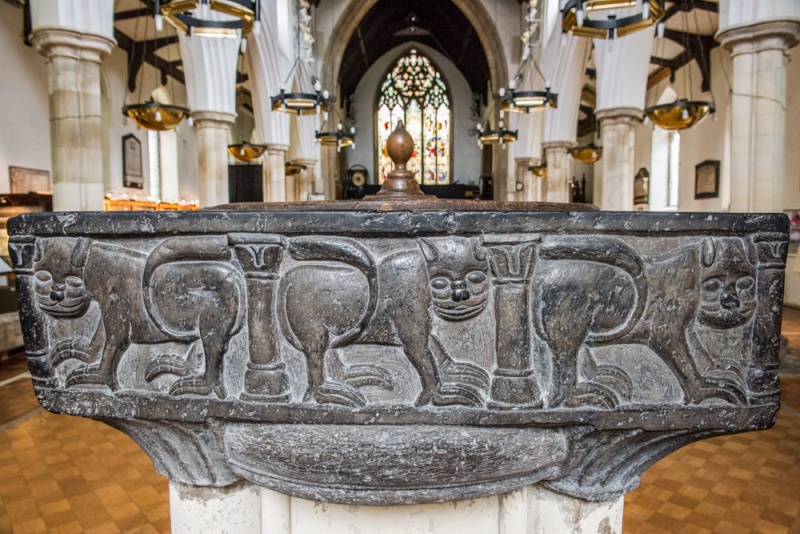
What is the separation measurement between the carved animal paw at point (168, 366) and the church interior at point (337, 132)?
3.95 feet

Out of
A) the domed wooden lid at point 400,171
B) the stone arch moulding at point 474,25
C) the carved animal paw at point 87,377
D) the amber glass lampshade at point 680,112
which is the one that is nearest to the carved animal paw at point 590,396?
the domed wooden lid at point 400,171

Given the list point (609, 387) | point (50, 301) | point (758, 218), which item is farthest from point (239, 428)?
point (758, 218)

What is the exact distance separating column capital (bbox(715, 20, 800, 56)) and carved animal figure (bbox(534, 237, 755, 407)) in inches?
237

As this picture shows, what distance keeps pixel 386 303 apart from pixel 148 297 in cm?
69

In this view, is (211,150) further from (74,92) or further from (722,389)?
(722,389)

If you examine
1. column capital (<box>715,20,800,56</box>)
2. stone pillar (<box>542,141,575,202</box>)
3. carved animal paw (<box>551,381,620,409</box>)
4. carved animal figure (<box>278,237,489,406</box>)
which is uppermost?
column capital (<box>715,20,800,56</box>)

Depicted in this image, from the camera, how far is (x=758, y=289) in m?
1.47

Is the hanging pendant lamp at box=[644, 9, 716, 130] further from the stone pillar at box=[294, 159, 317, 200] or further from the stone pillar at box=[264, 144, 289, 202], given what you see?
the stone pillar at box=[294, 159, 317, 200]

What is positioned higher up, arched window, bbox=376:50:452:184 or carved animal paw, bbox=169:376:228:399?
arched window, bbox=376:50:452:184

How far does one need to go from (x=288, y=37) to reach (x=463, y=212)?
14077 mm

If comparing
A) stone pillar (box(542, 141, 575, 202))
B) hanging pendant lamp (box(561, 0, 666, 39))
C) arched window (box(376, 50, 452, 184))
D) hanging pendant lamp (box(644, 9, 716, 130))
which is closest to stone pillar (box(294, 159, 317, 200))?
stone pillar (box(542, 141, 575, 202))

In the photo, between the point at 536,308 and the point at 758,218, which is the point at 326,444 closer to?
the point at 536,308

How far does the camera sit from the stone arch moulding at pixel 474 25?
1766cm

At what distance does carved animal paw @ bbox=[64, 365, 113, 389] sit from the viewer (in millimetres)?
1594
